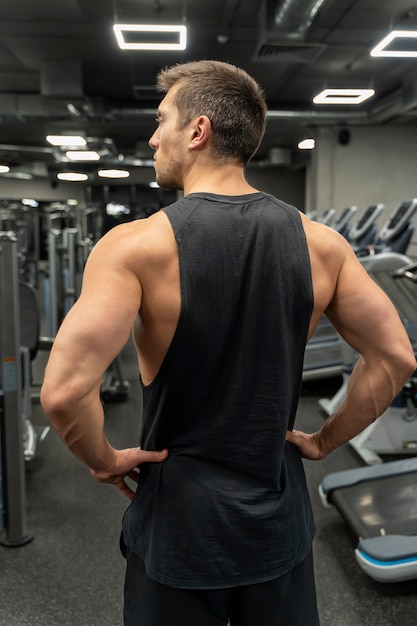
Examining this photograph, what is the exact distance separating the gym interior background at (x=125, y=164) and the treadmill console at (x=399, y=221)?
1437mm

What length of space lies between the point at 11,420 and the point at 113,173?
9.46m

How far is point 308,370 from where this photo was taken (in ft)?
15.6

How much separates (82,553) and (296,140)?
9957 mm

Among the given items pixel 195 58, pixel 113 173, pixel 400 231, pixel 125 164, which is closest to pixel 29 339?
pixel 400 231

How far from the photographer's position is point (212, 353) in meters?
0.92

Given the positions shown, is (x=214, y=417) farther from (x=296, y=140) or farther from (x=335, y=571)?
(x=296, y=140)

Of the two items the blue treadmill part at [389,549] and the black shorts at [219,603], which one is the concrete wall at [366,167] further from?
the black shorts at [219,603]

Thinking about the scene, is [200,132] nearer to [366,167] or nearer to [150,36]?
[150,36]

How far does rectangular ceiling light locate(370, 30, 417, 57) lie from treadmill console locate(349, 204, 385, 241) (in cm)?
168

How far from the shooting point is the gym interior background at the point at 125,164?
2.21 metres

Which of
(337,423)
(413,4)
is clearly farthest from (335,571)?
(413,4)

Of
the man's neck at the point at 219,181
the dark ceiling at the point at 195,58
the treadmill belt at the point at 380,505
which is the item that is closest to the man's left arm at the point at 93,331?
the man's neck at the point at 219,181

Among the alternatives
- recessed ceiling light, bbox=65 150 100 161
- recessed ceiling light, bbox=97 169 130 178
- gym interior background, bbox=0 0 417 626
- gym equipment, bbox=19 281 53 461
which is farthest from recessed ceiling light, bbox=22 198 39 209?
gym equipment, bbox=19 281 53 461

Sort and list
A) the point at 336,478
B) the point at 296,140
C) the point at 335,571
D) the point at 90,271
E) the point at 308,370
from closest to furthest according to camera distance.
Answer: the point at 90,271
the point at 335,571
the point at 336,478
the point at 308,370
the point at 296,140
